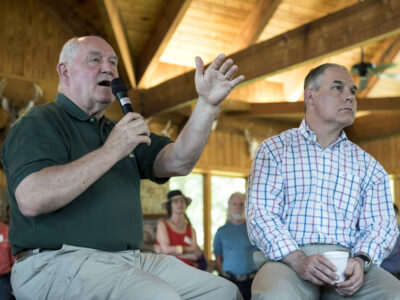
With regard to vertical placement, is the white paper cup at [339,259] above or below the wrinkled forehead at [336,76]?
below

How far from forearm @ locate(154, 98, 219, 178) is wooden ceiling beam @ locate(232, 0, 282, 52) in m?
5.30

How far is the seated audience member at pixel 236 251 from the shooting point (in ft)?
16.6

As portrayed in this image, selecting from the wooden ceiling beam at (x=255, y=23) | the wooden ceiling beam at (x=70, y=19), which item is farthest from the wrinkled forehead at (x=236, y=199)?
the wooden ceiling beam at (x=70, y=19)

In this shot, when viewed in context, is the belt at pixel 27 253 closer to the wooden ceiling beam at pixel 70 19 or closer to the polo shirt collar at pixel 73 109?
the polo shirt collar at pixel 73 109

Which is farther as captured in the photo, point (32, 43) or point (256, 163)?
point (32, 43)

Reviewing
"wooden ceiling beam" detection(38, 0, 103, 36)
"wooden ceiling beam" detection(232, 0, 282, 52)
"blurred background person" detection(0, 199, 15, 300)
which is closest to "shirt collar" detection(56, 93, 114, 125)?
"blurred background person" detection(0, 199, 15, 300)

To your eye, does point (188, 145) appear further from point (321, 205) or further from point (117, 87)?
point (321, 205)

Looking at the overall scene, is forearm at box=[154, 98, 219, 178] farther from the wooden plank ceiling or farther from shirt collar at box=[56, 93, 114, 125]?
the wooden plank ceiling

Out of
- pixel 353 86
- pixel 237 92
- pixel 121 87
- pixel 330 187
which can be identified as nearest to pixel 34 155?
pixel 121 87

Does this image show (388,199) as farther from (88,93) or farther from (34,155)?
(34,155)

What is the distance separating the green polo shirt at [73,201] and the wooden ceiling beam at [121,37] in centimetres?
455

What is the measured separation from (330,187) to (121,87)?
0.99m

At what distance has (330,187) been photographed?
2.37 meters

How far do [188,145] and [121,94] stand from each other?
303 millimetres
